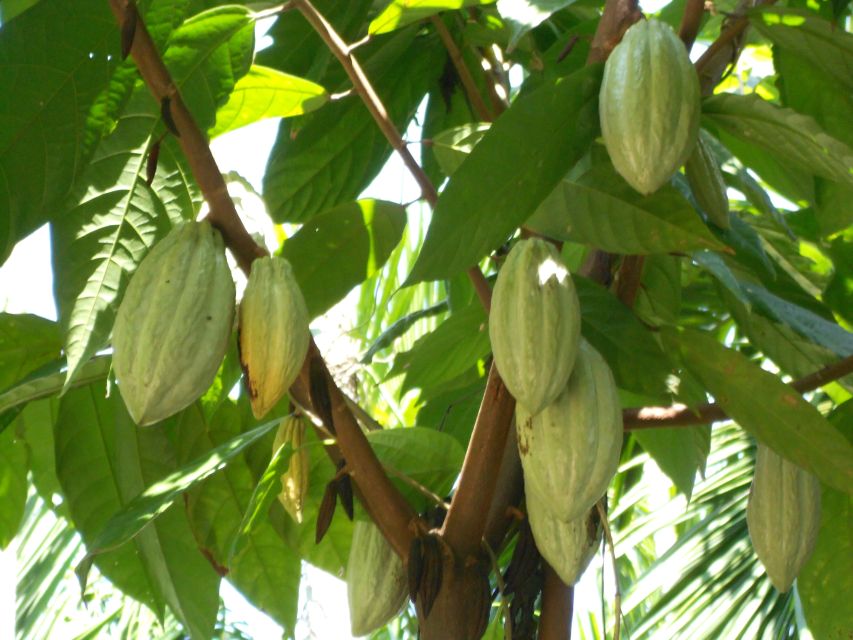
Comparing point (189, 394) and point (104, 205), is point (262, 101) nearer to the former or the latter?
point (104, 205)

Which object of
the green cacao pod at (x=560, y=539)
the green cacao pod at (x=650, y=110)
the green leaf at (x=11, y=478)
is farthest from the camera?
the green leaf at (x=11, y=478)

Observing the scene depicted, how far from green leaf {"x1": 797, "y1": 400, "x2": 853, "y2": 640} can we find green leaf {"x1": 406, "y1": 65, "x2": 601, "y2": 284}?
406mm

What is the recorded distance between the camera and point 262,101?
36.1 inches

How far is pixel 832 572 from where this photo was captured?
0.92 m

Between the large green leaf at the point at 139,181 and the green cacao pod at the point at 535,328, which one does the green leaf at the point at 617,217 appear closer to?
the green cacao pod at the point at 535,328

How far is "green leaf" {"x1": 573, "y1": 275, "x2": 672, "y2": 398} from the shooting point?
0.81 meters

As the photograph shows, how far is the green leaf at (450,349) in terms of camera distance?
96 cm

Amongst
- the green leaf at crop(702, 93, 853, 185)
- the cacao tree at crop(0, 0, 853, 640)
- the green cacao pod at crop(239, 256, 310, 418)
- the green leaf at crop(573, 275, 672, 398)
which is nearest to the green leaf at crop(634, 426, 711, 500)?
the cacao tree at crop(0, 0, 853, 640)

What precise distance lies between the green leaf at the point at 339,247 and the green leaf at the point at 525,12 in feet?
0.68

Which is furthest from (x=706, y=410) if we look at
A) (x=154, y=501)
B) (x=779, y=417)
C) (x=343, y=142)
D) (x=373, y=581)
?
(x=343, y=142)

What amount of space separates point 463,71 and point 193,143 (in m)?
0.42

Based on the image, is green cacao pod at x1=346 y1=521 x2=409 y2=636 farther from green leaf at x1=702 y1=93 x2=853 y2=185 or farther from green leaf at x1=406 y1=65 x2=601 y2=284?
green leaf at x1=702 y1=93 x2=853 y2=185

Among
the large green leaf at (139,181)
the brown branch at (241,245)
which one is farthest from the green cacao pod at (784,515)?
the large green leaf at (139,181)

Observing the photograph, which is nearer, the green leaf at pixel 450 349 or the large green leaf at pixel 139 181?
the large green leaf at pixel 139 181
